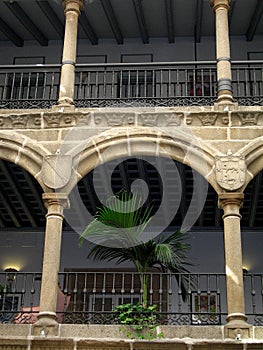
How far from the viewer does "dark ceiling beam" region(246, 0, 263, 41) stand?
11739 mm

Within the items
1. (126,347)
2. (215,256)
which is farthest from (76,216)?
(126,347)

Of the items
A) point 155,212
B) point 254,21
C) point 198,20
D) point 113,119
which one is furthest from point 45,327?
point 254,21

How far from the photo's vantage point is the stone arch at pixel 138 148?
903cm

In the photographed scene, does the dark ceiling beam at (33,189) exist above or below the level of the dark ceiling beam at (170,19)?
below

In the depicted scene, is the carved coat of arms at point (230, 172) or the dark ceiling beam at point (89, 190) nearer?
the carved coat of arms at point (230, 172)

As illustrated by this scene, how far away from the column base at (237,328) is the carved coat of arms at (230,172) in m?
1.64

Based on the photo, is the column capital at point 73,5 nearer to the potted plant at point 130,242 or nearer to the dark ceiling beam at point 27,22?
the dark ceiling beam at point 27,22

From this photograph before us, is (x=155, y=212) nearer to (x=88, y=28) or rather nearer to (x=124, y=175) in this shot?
(x=124, y=175)

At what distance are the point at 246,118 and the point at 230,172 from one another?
86 centimetres

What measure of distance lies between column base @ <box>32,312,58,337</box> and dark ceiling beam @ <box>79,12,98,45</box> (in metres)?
6.00

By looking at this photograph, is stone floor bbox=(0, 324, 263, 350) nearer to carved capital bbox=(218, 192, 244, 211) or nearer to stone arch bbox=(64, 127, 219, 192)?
carved capital bbox=(218, 192, 244, 211)

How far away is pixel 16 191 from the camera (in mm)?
11539

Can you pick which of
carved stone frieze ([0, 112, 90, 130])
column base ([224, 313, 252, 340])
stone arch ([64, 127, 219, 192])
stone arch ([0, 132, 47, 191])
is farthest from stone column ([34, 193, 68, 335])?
column base ([224, 313, 252, 340])

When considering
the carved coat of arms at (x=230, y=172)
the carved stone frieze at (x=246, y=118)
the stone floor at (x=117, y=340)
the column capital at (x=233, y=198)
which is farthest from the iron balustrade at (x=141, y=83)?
the stone floor at (x=117, y=340)
